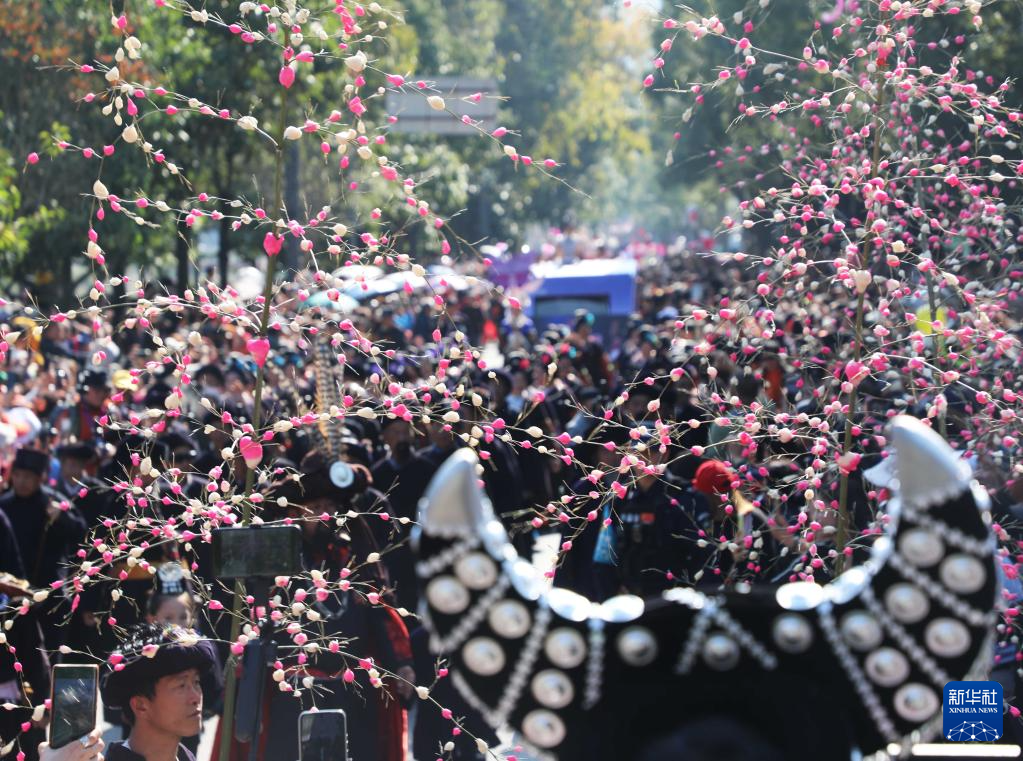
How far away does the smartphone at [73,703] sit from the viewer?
14.3 feet

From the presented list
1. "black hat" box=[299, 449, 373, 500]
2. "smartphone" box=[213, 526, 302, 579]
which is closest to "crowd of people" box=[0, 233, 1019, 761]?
"black hat" box=[299, 449, 373, 500]

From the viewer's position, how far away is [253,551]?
4.59 metres

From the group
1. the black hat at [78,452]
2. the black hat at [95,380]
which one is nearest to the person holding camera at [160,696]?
the black hat at [78,452]

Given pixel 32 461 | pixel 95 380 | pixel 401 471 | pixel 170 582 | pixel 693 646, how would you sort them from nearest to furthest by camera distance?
1. pixel 693 646
2. pixel 170 582
3. pixel 32 461
4. pixel 401 471
5. pixel 95 380

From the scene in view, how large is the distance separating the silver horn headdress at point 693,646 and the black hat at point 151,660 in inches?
101

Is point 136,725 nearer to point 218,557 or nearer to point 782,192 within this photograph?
point 218,557

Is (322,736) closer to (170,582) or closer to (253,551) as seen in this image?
(253,551)

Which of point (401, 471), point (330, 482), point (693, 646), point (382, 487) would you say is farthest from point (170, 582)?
point (693, 646)

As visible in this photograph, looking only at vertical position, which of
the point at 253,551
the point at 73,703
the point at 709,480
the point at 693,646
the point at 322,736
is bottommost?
the point at 322,736

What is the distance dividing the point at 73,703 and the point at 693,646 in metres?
2.22

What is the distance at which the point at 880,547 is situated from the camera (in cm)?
284

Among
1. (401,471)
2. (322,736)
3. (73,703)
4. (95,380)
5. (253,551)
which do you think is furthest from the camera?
(95,380)

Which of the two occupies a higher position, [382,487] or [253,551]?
[253,551]

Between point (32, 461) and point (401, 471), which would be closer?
point (32, 461)
